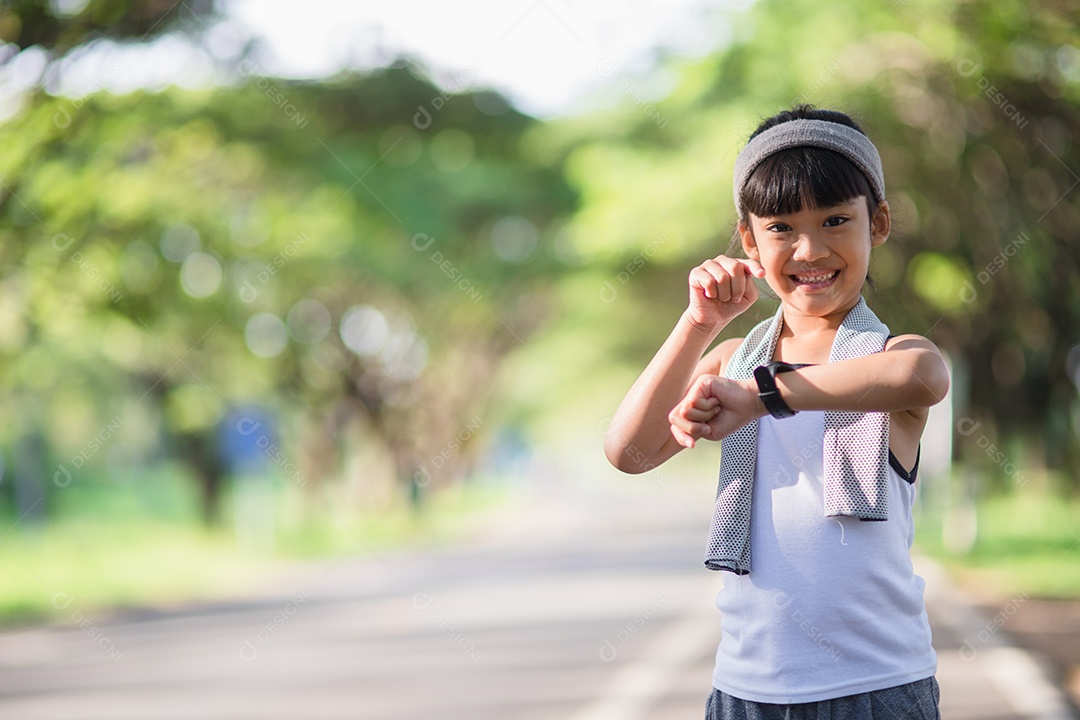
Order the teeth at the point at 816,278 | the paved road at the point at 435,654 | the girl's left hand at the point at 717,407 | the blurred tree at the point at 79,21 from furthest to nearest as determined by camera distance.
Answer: the blurred tree at the point at 79,21, the paved road at the point at 435,654, the teeth at the point at 816,278, the girl's left hand at the point at 717,407

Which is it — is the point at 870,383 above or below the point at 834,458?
Result: above

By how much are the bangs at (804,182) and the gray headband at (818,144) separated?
0.5 inches

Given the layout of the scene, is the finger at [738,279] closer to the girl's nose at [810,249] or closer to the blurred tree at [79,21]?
the girl's nose at [810,249]

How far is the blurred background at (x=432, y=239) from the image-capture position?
39.9 ft

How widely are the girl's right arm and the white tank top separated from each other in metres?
0.16

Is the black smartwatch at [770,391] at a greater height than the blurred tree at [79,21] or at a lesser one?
lesser

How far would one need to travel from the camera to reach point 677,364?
87.4 inches

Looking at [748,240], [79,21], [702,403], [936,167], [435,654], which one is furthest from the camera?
[936,167]

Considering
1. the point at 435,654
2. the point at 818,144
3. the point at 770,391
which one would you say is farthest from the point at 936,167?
the point at 770,391

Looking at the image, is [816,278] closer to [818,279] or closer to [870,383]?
[818,279]

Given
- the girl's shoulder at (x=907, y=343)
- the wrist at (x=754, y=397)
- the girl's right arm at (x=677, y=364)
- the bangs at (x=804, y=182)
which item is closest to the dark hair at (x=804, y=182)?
the bangs at (x=804, y=182)

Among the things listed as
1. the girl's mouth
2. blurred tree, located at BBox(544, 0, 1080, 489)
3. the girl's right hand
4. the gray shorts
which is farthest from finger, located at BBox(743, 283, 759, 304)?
blurred tree, located at BBox(544, 0, 1080, 489)

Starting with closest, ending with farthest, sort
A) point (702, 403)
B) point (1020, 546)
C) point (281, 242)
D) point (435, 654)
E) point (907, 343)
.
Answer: point (702, 403)
point (907, 343)
point (435, 654)
point (1020, 546)
point (281, 242)

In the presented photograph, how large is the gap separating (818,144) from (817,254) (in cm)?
17
